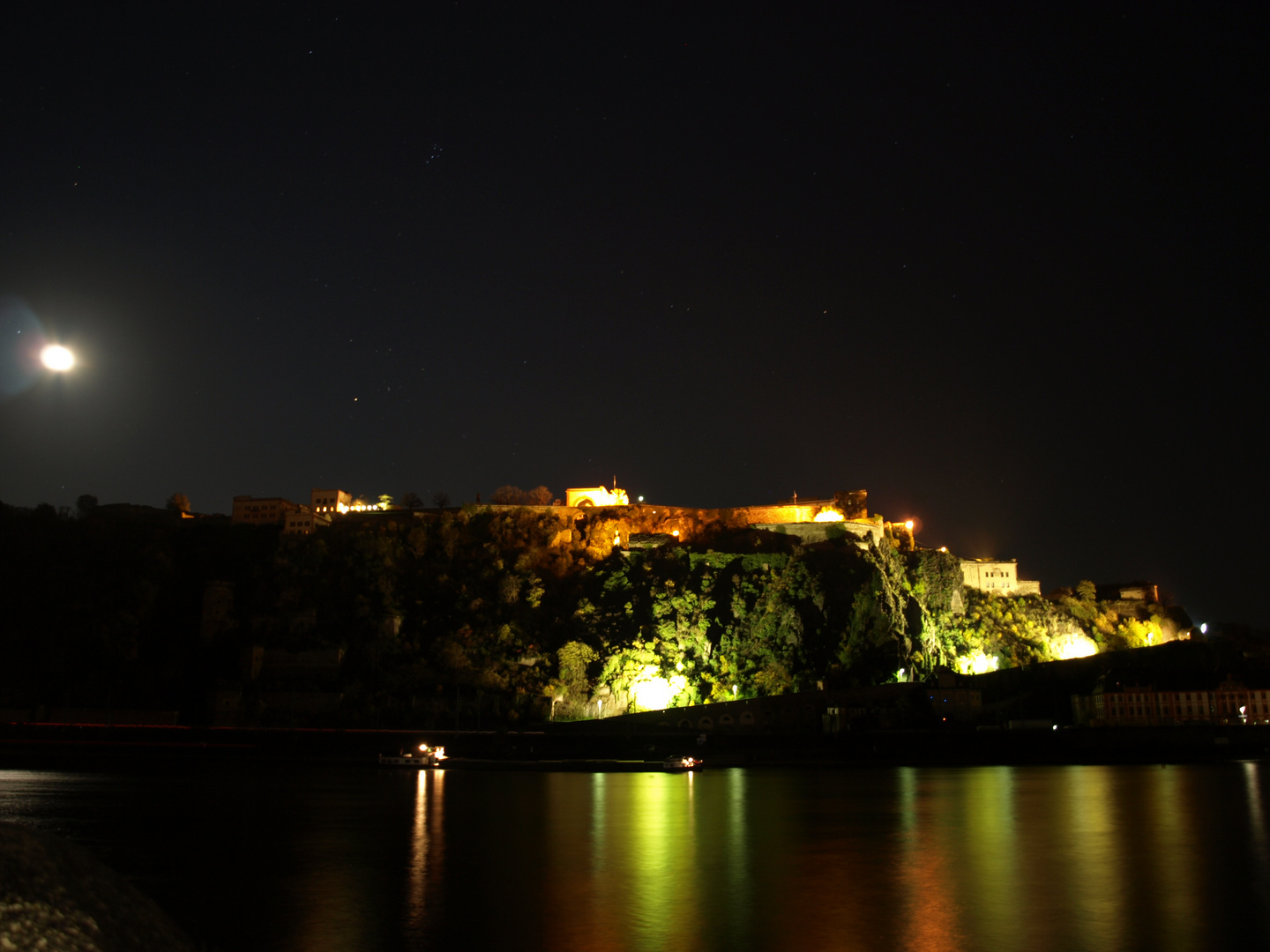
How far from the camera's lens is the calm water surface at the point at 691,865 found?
10.2m

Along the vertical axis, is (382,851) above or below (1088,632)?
below

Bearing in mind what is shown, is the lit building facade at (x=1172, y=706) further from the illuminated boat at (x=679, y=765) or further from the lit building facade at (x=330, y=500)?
the lit building facade at (x=330, y=500)

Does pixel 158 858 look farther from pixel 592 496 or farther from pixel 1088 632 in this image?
pixel 1088 632

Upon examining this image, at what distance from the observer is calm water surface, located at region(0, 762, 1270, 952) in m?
10.2

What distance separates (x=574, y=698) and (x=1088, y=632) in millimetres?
44141

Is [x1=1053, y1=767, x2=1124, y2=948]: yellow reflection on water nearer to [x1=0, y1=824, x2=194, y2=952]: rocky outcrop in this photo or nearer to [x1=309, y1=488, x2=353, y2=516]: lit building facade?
[x1=0, y1=824, x2=194, y2=952]: rocky outcrop

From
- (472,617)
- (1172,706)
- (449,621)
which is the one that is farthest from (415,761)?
(1172,706)

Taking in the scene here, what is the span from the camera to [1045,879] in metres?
13.6

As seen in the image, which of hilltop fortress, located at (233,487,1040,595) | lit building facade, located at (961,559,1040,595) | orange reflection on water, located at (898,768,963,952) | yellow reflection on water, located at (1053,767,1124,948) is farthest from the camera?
lit building facade, located at (961,559,1040,595)

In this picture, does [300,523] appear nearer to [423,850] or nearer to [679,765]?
[679,765]

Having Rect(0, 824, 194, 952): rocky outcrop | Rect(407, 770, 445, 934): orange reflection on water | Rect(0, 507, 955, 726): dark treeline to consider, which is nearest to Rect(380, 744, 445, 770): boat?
Rect(0, 507, 955, 726): dark treeline

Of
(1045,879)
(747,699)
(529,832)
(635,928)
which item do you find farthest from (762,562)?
(635,928)

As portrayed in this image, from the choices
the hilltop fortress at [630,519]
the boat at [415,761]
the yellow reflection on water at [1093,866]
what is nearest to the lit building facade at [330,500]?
the hilltop fortress at [630,519]

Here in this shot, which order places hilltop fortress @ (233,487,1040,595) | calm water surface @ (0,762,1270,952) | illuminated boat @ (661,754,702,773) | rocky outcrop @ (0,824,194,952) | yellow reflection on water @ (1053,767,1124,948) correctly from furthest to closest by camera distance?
hilltop fortress @ (233,487,1040,595)
illuminated boat @ (661,754,702,773)
yellow reflection on water @ (1053,767,1124,948)
calm water surface @ (0,762,1270,952)
rocky outcrop @ (0,824,194,952)
